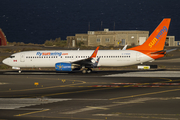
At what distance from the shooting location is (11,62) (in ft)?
159

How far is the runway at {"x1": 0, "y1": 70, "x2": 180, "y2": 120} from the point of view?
2022cm

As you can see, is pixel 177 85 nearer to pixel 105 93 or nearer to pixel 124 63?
pixel 105 93

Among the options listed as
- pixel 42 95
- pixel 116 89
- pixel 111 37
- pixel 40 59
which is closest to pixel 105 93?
pixel 116 89

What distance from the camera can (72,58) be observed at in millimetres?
47844

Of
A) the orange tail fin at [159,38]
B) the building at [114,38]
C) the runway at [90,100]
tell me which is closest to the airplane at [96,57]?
the orange tail fin at [159,38]

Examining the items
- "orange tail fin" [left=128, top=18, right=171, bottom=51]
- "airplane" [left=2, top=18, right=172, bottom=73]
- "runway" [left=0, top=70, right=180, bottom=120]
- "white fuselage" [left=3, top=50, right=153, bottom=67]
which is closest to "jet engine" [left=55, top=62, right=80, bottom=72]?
"airplane" [left=2, top=18, right=172, bottom=73]

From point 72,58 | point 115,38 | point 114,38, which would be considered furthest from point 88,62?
point 115,38

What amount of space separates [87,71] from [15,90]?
708 inches

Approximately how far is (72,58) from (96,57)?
372 centimetres

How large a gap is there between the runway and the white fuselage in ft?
36.1

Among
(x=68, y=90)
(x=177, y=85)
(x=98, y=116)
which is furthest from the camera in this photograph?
(x=177, y=85)

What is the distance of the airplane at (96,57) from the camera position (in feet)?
151

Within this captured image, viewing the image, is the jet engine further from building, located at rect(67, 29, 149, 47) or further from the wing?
building, located at rect(67, 29, 149, 47)

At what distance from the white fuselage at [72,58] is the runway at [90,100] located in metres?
11.0
